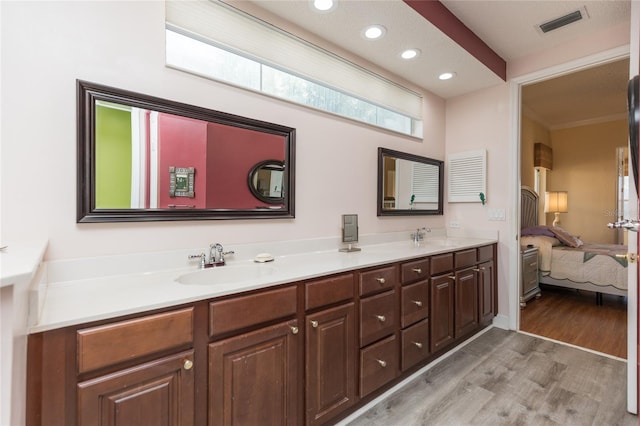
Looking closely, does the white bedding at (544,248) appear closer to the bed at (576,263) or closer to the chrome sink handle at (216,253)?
the bed at (576,263)

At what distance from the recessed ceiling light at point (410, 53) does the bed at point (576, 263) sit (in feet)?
9.97

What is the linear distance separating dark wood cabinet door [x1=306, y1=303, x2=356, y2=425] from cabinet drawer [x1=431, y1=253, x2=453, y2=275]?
846mm

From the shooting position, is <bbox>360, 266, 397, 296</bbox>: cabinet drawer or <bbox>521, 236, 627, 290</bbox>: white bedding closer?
<bbox>360, 266, 397, 296</bbox>: cabinet drawer

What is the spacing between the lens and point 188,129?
64.4 inches

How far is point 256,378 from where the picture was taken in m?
1.28

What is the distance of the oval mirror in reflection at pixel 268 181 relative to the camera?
1905mm

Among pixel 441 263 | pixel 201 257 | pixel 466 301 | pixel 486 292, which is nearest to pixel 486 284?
pixel 486 292

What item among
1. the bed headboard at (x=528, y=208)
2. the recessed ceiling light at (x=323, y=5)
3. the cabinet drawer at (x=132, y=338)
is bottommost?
the cabinet drawer at (x=132, y=338)

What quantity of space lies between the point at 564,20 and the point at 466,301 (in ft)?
7.53

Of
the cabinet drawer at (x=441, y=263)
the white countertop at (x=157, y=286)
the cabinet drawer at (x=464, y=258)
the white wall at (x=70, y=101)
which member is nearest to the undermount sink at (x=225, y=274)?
the white countertop at (x=157, y=286)

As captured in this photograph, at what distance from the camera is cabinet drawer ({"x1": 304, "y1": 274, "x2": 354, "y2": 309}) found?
1.49 meters

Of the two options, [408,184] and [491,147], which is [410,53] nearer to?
[408,184]

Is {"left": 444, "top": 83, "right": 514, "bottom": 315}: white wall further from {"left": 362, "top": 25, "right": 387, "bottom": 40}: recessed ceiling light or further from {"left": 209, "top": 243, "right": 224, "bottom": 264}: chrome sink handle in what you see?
{"left": 209, "top": 243, "right": 224, "bottom": 264}: chrome sink handle

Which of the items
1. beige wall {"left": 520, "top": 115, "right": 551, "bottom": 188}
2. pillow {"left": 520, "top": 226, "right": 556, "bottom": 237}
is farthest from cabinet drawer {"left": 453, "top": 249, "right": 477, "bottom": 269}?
beige wall {"left": 520, "top": 115, "right": 551, "bottom": 188}
